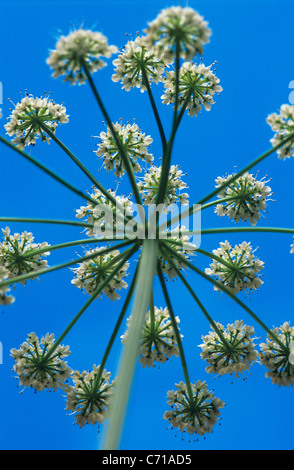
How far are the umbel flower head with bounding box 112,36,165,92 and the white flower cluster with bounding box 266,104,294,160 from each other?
10.6 ft

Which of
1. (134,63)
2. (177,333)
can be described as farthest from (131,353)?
(134,63)

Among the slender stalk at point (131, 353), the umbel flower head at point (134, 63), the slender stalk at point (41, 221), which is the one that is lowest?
the slender stalk at point (131, 353)

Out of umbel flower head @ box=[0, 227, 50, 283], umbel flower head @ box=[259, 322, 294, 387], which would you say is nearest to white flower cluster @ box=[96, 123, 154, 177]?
umbel flower head @ box=[0, 227, 50, 283]

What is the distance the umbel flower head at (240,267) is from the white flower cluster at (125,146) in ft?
8.74

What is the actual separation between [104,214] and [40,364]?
3.25m

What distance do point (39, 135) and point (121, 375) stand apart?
6.05m

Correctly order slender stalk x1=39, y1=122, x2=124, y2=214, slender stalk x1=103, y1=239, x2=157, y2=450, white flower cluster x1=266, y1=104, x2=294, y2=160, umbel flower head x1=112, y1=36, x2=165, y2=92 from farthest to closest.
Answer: umbel flower head x1=112, y1=36, x2=165, y2=92 < slender stalk x1=39, y1=122, x2=124, y2=214 < white flower cluster x1=266, y1=104, x2=294, y2=160 < slender stalk x1=103, y1=239, x2=157, y2=450

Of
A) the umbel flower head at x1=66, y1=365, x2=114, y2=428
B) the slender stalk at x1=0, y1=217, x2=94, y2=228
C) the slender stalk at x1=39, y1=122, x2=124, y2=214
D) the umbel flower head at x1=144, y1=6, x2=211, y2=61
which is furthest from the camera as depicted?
the umbel flower head at x1=66, y1=365, x2=114, y2=428

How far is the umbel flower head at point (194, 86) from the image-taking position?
11.0 meters

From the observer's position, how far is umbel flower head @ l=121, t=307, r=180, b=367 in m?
10.4

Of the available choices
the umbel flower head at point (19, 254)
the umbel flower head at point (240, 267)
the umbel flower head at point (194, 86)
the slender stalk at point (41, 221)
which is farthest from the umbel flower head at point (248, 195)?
the umbel flower head at point (19, 254)

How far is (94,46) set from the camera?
8.14 m

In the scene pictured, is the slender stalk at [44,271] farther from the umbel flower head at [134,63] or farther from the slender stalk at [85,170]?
the umbel flower head at [134,63]

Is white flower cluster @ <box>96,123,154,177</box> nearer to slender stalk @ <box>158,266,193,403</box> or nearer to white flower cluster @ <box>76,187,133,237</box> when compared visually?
white flower cluster @ <box>76,187,133,237</box>
